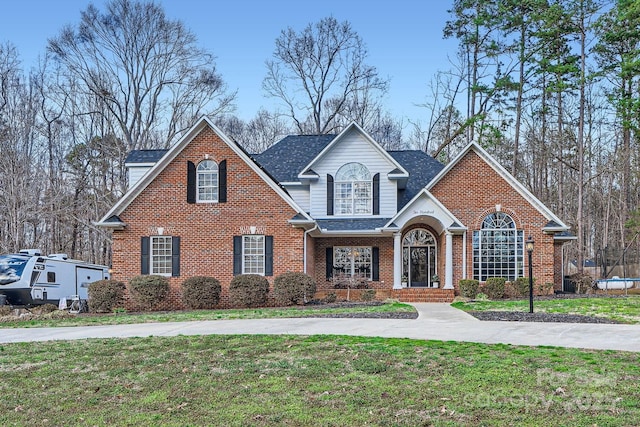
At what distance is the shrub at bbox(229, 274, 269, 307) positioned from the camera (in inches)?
831

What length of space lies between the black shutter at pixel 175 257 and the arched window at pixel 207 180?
67.4 inches

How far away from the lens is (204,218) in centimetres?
2283

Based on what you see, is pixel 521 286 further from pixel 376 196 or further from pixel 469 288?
pixel 376 196

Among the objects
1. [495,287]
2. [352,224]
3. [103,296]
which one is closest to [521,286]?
[495,287]

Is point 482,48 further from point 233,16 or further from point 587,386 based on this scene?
point 587,386

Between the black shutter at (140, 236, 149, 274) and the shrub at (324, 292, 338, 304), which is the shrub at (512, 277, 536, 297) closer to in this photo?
the shrub at (324, 292, 338, 304)

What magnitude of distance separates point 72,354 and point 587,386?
25.6 feet

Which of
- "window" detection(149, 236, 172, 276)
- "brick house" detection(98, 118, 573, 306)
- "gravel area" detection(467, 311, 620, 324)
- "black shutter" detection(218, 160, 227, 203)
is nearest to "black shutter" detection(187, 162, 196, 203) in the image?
"brick house" detection(98, 118, 573, 306)

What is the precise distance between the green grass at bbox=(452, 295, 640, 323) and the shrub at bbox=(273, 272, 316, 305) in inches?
191

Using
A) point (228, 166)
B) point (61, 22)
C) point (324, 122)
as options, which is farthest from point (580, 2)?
point (61, 22)

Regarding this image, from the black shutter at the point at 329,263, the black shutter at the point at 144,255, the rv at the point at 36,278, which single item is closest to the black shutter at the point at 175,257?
the black shutter at the point at 144,255

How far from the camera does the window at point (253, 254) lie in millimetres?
22594

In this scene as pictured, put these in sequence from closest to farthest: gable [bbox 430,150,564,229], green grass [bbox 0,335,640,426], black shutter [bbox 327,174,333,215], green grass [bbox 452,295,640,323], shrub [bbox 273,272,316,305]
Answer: green grass [bbox 0,335,640,426] < green grass [bbox 452,295,640,323] < shrub [bbox 273,272,316,305] < gable [bbox 430,150,564,229] < black shutter [bbox 327,174,333,215]

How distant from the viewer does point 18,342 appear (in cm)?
1226
